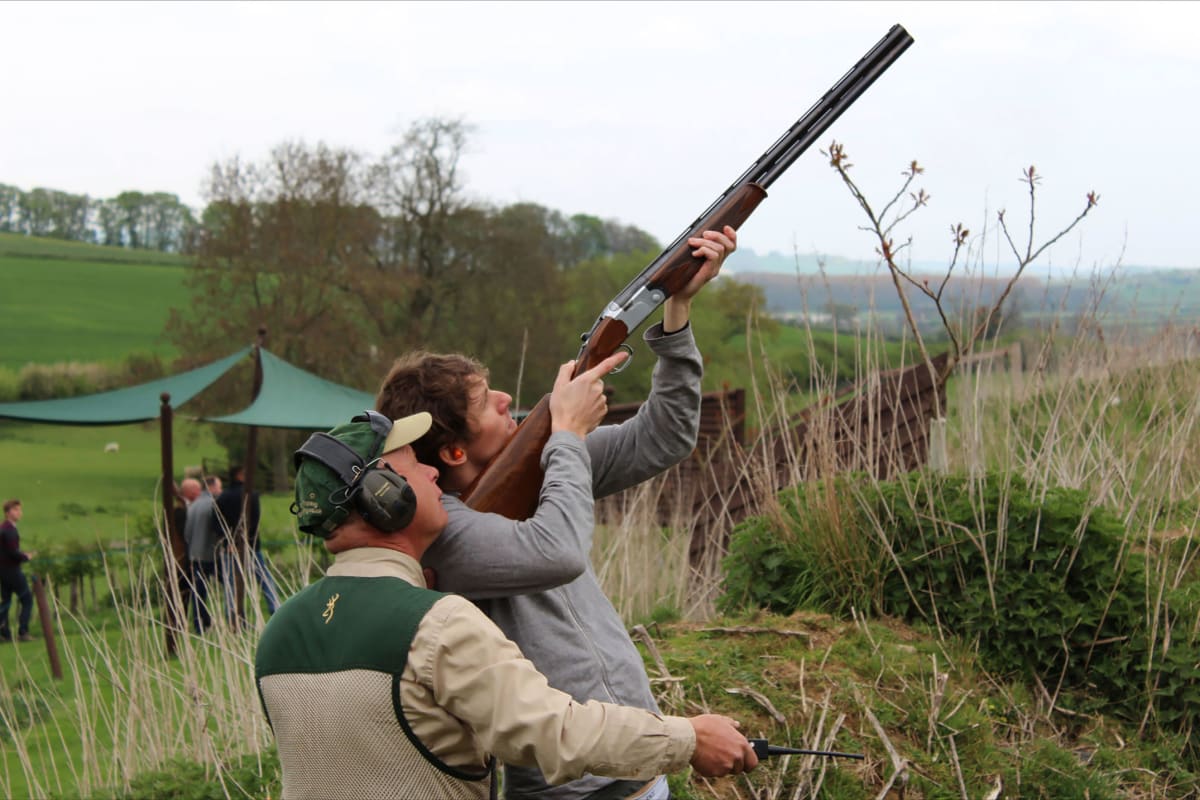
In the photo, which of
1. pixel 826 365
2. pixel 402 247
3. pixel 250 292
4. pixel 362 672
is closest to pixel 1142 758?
pixel 826 365

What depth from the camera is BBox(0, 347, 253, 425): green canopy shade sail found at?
14.1 m

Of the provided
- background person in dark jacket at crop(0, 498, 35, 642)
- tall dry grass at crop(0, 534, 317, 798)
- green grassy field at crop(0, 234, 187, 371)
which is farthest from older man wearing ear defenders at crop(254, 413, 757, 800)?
green grassy field at crop(0, 234, 187, 371)

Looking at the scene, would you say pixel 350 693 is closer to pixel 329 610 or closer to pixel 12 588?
pixel 329 610

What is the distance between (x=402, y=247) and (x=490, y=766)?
123 ft

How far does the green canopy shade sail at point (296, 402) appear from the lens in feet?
47.7

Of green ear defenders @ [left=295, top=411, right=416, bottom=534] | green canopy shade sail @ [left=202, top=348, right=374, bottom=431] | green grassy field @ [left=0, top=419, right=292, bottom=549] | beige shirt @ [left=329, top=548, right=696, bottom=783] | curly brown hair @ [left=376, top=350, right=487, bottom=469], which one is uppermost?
curly brown hair @ [left=376, top=350, right=487, bottom=469]

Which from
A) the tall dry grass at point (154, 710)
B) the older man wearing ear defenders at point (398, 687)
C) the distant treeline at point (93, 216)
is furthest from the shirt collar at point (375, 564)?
the distant treeline at point (93, 216)

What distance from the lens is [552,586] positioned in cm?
252

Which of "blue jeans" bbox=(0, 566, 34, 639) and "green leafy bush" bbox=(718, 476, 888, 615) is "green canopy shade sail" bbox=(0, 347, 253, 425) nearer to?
"blue jeans" bbox=(0, 566, 34, 639)

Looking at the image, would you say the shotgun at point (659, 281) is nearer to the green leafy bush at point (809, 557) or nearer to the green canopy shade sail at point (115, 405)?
the green leafy bush at point (809, 557)

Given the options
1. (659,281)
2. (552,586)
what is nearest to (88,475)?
(659,281)

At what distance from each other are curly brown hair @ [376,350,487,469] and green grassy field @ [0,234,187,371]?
4422cm

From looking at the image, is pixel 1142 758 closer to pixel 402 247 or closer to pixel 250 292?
pixel 250 292

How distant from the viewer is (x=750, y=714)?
4441 mm
